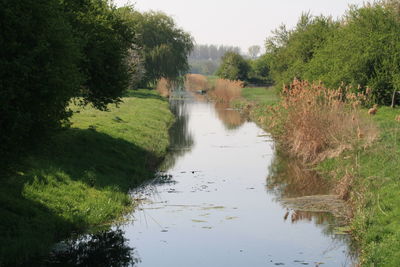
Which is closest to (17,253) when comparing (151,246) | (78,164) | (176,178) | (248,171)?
(151,246)

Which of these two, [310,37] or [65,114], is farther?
[310,37]

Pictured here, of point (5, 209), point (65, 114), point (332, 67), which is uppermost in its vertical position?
point (332, 67)

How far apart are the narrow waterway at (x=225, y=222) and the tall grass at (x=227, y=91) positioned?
38898 mm

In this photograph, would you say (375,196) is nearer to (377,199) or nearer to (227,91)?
(377,199)

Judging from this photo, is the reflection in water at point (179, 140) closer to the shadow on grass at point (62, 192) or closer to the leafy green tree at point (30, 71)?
the shadow on grass at point (62, 192)

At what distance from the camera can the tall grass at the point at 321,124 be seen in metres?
19.8

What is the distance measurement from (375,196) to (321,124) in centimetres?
728

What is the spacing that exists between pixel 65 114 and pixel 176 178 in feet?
25.5

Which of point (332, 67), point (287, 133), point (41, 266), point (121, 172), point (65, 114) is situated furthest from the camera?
point (332, 67)

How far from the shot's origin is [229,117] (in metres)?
46.4

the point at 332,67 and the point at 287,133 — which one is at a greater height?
the point at 332,67

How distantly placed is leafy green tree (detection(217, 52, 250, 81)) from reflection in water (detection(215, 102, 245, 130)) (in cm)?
3216

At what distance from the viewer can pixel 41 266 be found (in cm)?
1107

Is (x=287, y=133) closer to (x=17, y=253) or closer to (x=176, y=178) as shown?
(x=176, y=178)
